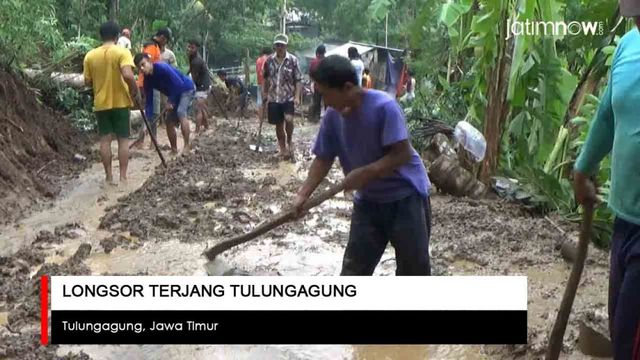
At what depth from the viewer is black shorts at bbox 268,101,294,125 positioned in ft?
31.5

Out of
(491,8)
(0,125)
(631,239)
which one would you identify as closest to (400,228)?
(631,239)

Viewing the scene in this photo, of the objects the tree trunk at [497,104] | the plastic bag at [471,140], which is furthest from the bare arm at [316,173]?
the tree trunk at [497,104]

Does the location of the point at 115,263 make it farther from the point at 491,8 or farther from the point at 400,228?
the point at 491,8

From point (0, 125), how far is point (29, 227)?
2060 mm

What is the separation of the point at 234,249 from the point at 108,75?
291 cm

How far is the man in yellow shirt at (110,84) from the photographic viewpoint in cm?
728

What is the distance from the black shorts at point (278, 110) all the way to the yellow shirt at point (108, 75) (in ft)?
8.44

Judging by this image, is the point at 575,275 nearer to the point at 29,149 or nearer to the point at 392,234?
the point at 392,234

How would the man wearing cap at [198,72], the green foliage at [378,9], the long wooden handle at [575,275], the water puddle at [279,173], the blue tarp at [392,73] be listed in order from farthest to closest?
the blue tarp at [392,73] < the man wearing cap at [198,72] < the water puddle at [279,173] < the green foliage at [378,9] < the long wooden handle at [575,275]

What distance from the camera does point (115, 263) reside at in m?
5.13

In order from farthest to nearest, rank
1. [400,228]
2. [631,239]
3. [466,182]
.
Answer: [466,182] → [400,228] → [631,239]

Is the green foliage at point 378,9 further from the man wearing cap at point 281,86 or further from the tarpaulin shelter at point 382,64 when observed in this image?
the tarpaulin shelter at point 382,64

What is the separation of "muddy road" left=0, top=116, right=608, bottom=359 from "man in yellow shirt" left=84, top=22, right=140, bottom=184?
62 centimetres
